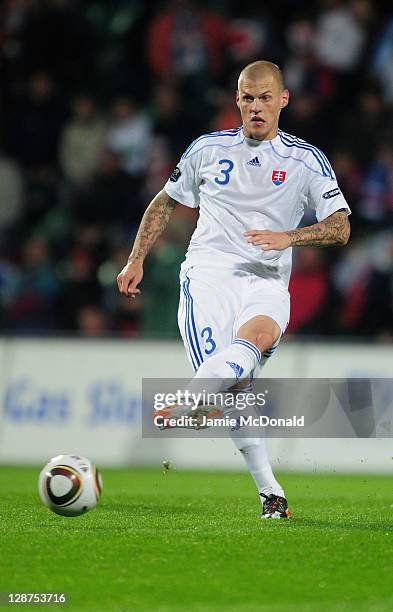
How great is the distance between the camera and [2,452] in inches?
482

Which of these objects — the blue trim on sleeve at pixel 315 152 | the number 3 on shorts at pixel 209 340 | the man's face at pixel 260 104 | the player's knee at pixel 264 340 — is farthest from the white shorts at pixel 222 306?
the man's face at pixel 260 104

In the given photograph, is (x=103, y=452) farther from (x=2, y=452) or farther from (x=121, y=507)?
(x=121, y=507)

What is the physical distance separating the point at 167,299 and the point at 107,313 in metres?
1.03

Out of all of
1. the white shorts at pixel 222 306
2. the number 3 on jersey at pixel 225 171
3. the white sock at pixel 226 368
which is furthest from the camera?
the number 3 on jersey at pixel 225 171

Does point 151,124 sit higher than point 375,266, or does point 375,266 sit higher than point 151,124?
point 151,124

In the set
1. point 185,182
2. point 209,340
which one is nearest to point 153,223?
point 185,182

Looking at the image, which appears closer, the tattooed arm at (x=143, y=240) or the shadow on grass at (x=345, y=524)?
the shadow on grass at (x=345, y=524)

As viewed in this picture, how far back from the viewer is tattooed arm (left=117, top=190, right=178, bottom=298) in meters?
7.48

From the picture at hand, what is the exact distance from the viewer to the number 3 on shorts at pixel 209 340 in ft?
24.2

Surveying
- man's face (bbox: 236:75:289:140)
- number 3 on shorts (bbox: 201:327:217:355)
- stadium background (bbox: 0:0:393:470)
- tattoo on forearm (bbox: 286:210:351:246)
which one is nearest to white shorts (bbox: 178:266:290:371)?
number 3 on shorts (bbox: 201:327:217:355)

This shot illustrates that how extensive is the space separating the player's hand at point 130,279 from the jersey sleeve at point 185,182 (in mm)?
590

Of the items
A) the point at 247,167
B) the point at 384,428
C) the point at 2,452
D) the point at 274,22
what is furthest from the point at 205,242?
the point at 274,22

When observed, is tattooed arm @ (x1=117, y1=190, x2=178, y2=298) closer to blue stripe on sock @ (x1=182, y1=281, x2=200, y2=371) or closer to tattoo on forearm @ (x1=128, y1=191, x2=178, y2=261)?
tattoo on forearm @ (x1=128, y1=191, x2=178, y2=261)

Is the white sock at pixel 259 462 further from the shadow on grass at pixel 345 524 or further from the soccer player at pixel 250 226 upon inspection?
the shadow on grass at pixel 345 524
